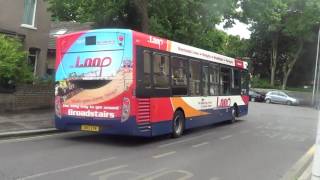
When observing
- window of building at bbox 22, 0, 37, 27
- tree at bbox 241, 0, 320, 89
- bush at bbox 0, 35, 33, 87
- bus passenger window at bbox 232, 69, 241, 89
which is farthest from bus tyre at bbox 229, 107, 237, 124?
tree at bbox 241, 0, 320, 89

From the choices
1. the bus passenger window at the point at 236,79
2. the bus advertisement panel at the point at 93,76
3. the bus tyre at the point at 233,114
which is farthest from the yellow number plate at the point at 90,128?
the bus tyre at the point at 233,114

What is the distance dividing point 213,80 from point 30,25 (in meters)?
11.0

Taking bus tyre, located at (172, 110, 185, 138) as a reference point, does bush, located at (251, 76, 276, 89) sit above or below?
above

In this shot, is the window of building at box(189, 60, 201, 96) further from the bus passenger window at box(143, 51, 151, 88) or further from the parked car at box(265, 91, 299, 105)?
the parked car at box(265, 91, 299, 105)

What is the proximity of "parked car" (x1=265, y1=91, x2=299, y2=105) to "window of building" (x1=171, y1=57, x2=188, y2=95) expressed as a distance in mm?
38788

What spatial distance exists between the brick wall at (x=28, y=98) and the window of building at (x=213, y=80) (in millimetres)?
6861

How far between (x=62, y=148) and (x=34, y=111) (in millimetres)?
7756

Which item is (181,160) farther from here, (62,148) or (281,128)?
(281,128)

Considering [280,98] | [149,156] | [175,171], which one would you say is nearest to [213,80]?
[149,156]

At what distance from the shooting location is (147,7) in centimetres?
2395

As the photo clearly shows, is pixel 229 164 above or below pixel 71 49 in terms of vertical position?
below

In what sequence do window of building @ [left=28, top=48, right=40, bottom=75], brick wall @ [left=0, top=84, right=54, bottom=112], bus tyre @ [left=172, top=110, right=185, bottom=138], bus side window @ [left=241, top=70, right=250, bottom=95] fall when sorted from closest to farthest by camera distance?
bus tyre @ [left=172, top=110, right=185, bottom=138], brick wall @ [left=0, top=84, right=54, bottom=112], bus side window @ [left=241, top=70, right=250, bottom=95], window of building @ [left=28, top=48, right=40, bottom=75]

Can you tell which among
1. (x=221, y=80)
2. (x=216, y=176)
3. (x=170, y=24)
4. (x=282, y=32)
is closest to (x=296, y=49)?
(x=282, y=32)

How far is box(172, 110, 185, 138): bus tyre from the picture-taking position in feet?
53.8
